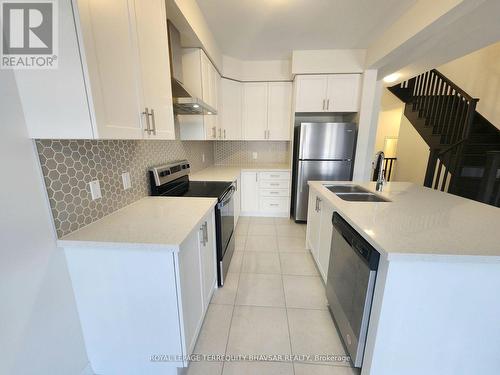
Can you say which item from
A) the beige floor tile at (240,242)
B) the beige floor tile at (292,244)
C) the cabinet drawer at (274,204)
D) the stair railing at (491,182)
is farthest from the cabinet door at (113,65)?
the stair railing at (491,182)

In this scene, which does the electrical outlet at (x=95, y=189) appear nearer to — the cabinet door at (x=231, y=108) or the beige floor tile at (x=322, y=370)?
the beige floor tile at (x=322, y=370)

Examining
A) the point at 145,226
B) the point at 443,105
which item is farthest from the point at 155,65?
the point at 443,105

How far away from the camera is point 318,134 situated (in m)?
3.00

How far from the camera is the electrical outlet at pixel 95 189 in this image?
1.19 metres

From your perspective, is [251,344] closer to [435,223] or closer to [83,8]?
[435,223]

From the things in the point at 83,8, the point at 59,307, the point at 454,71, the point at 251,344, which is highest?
the point at 454,71

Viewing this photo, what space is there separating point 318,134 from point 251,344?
2640 millimetres

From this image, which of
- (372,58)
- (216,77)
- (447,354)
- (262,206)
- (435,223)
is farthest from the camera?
(262,206)

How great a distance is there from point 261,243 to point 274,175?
1.18m

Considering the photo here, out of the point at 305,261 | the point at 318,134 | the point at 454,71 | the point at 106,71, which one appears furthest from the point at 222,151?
the point at 454,71

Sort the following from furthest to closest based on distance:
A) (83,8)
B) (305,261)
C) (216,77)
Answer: (216,77) → (305,261) → (83,8)

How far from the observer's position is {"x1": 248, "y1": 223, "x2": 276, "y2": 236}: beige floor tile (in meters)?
3.02

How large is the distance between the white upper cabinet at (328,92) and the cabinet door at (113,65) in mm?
2520

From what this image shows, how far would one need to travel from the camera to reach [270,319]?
160cm
